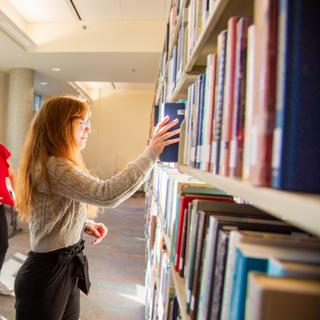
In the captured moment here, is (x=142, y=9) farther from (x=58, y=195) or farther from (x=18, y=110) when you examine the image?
(x=58, y=195)

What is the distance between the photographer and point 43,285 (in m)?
1.12

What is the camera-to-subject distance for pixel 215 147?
526mm

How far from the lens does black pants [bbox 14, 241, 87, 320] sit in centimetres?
112

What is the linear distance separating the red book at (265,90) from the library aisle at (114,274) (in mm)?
2249

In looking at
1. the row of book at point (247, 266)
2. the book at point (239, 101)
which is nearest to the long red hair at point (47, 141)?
the row of book at point (247, 266)

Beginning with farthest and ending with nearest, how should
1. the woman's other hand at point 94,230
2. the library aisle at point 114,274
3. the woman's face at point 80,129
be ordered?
the library aisle at point 114,274 → the woman's other hand at point 94,230 → the woman's face at point 80,129

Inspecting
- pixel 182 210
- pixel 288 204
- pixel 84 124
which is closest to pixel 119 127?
pixel 84 124

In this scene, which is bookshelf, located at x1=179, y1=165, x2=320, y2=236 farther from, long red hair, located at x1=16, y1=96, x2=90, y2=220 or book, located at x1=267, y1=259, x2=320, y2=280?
long red hair, located at x1=16, y1=96, x2=90, y2=220

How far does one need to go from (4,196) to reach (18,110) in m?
3.29

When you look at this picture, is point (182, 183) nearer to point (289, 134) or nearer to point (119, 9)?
point (289, 134)

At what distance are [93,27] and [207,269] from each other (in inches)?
171

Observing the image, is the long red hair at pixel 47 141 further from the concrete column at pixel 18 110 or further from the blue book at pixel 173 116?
the concrete column at pixel 18 110

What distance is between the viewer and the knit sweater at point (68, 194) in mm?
1068

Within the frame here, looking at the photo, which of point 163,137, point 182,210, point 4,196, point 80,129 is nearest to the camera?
point 182,210
